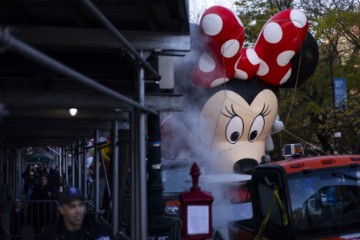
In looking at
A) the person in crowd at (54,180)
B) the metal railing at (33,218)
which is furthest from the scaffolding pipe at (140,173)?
Result: the person in crowd at (54,180)

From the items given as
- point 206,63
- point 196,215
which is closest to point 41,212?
point 206,63

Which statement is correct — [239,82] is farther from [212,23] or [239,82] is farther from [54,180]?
[54,180]

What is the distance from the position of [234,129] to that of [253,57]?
1.91m

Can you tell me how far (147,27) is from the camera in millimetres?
5020

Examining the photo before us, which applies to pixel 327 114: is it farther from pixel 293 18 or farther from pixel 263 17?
pixel 293 18

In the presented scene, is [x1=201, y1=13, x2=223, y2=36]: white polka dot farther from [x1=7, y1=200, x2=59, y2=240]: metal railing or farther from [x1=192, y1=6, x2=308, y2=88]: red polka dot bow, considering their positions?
[x1=7, y1=200, x2=59, y2=240]: metal railing

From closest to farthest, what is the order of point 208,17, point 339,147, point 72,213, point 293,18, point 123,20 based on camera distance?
point 72,213 < point 123,20 < point 208,17 < point 293,18 < point 339,147

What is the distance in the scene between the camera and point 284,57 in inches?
538

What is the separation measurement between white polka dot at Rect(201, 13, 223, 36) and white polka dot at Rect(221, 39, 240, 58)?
40 cm

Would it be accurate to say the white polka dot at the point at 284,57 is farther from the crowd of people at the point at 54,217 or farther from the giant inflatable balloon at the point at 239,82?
the crowd of people at the point at 54,217

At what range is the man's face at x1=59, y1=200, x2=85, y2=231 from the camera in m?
3.97

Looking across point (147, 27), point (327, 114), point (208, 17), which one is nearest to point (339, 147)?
point (327, 114)

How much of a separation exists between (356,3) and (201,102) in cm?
1573

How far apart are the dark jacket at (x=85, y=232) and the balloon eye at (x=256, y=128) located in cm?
1006
